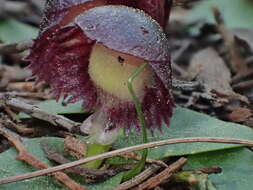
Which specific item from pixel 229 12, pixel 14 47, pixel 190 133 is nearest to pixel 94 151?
pixel 190 133

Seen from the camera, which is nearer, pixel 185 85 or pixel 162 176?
pixel 162 176

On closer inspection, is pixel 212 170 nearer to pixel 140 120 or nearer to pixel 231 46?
pixel 140 120

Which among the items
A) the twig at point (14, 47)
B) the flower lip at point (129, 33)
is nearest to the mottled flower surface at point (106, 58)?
the flower lip at point (129, 33)

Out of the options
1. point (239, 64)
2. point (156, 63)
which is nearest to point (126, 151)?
point (156, 63)

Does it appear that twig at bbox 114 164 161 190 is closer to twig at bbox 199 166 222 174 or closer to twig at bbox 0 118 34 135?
twig at bbox 199 166 222 174

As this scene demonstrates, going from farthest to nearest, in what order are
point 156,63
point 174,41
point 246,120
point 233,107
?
point 174,41, point 233,107, point 246,120, point 156,63

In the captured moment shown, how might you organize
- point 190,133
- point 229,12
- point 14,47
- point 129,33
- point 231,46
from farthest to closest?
1. point 229,12
2. point 231,46
3. point 14,47
4. point 190,133
5. point 129,33

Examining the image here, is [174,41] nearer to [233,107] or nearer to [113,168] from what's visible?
[233,107]

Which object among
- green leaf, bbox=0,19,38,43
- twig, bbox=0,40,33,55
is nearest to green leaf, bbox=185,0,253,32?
green leaf, bbox=0,19,38,43
